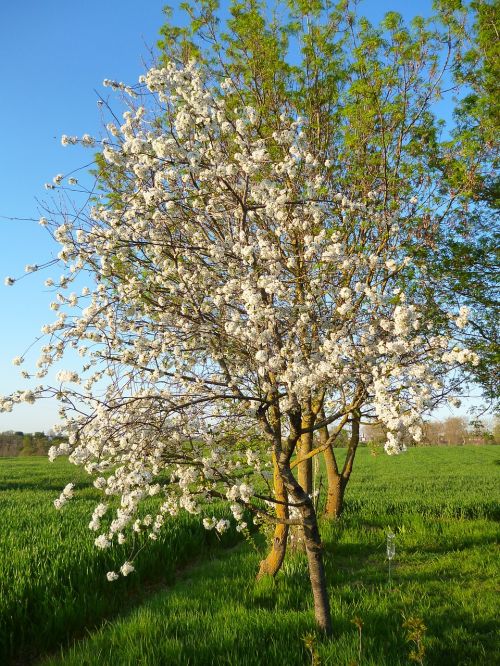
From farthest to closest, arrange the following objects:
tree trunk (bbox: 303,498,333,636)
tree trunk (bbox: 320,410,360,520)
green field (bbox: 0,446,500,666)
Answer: tree trunk (bbox: 320,410,360,520)
tree trunk (bbox: 303,498,333,636)
green field (bbox: 0,446,500,666)

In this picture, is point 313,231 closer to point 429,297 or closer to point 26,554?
point 429,297

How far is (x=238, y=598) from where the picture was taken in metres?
6.64

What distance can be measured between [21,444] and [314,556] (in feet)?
262

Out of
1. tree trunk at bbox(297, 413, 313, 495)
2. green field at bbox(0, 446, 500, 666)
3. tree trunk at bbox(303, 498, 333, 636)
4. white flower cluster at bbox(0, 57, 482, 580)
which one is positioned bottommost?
green field at bbox(0, 446, 500, 666)

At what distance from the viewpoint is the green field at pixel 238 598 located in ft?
16.7

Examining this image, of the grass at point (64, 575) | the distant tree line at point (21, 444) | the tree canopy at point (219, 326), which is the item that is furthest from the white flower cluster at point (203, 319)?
the distant tree line at point (21, 444)

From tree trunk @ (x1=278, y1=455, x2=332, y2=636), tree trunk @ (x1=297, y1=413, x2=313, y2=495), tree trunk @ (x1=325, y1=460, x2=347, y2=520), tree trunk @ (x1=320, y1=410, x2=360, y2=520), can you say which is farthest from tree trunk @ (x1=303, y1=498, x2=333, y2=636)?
tree trunk @ (x1=325, y1=460, x2=347, y2=520)

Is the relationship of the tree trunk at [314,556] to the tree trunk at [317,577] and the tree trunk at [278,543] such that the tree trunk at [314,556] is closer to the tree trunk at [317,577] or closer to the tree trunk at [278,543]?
the tree trunk at [317,577]

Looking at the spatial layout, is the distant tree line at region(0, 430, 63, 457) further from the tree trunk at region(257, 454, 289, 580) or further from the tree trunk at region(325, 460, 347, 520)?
the tree trunk at region(257, 454, 289, 580)

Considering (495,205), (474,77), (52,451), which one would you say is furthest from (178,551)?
(474,77)

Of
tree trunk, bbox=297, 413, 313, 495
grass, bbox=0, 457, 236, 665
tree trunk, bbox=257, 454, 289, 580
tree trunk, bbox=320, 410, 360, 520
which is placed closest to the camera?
grass, bbox=0, 457, 236, 665

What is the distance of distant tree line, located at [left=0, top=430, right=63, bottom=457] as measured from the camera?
219 feet

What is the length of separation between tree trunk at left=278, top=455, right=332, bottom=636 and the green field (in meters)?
0.23

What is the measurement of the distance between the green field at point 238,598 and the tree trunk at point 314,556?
0.77 ft
